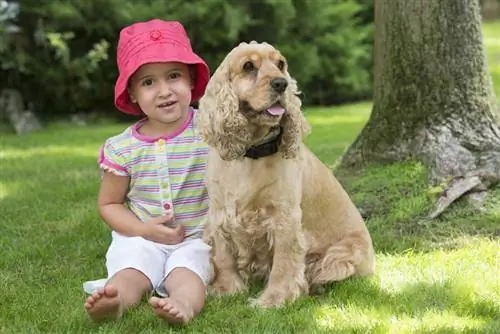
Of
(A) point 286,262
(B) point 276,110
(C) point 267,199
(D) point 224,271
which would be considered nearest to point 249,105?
(B) point 276,110

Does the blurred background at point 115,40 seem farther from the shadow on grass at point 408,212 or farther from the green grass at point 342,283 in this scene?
the shadow on grass at point 408,212

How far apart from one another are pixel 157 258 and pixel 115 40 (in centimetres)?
914

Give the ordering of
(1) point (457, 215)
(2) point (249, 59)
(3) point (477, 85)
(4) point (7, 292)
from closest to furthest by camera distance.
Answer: (2) point (249, 59)
(4) point (7, 292)
(1) point (457, 215)
(3) point (477, 85)

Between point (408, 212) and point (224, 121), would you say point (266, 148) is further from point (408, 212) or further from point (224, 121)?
point (408, 212)

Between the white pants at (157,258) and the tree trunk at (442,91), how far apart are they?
2033 millimetres

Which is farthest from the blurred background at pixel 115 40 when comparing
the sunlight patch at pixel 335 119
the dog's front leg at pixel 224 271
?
the dog's front leg at pixel 224 271

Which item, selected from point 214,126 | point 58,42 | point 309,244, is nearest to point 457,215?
point 309,244

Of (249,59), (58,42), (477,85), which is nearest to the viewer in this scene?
(249,59)

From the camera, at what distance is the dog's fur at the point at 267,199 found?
3.79 metres

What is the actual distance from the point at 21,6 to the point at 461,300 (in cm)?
976

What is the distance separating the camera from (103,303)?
3471 millimetres

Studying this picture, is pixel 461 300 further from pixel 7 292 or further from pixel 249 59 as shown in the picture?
pixel 7 292

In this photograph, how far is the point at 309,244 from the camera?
4.29 metres

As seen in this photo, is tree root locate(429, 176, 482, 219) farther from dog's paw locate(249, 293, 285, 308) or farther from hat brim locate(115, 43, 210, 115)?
hat brim locate(115, 43, 210, 115)
